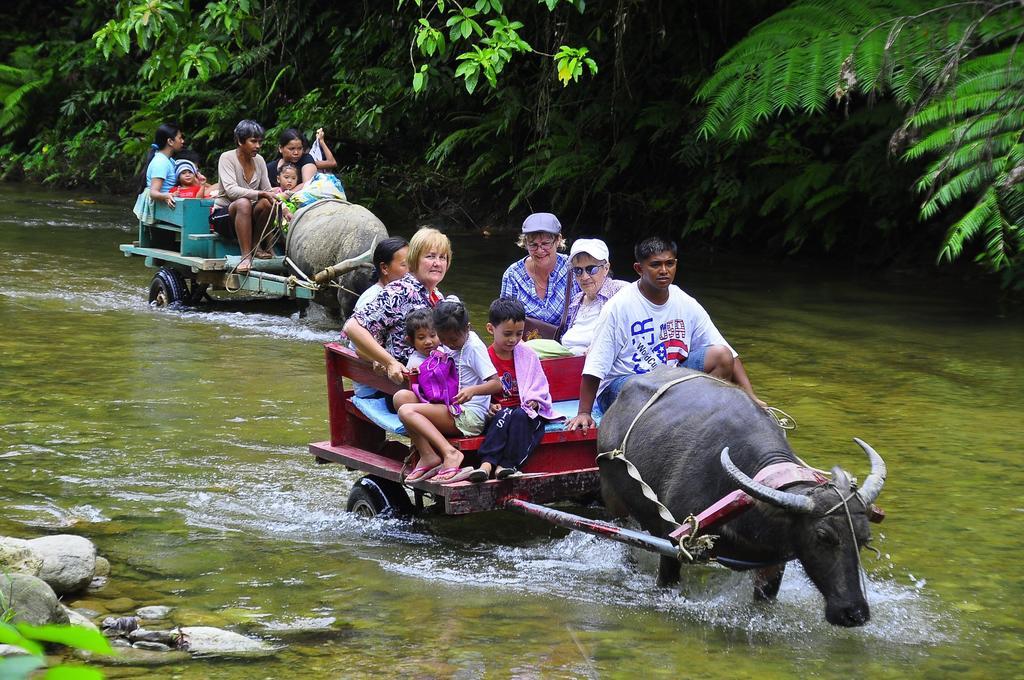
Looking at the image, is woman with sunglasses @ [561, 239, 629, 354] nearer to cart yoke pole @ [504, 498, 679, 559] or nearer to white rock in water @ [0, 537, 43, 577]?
cart yoke pole @ [504, 498, 679, 559]

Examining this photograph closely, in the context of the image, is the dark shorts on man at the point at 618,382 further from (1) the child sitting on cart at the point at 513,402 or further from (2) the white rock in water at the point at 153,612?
(2) the white rock in water at the point at 153,612

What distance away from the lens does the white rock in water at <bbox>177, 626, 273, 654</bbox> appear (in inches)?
199

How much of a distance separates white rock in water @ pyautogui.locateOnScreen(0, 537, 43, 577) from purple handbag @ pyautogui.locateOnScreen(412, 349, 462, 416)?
1.95 m

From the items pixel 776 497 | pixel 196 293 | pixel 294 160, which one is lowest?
pixel 196 293

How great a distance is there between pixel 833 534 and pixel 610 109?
1194 centimetres

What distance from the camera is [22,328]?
11781 millimetres

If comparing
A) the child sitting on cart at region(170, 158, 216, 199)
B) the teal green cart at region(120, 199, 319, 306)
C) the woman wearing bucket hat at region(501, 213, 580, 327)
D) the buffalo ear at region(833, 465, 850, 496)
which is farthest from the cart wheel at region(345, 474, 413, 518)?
the child sitting on cart at region(170, 158, 216, 199)

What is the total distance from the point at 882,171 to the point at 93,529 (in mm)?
10417

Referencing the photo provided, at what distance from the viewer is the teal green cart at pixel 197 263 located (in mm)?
12523

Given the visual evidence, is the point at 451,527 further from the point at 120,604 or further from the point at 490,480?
the point at 120,604

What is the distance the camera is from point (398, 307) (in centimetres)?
698

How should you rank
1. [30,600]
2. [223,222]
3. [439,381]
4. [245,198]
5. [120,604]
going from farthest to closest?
1. [223,222]
2. [245,198]
3. [439,381]
4. [120,604]
5. [30,600]

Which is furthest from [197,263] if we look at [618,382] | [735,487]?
[735,487]

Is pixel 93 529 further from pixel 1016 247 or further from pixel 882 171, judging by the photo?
pixel 882 171
